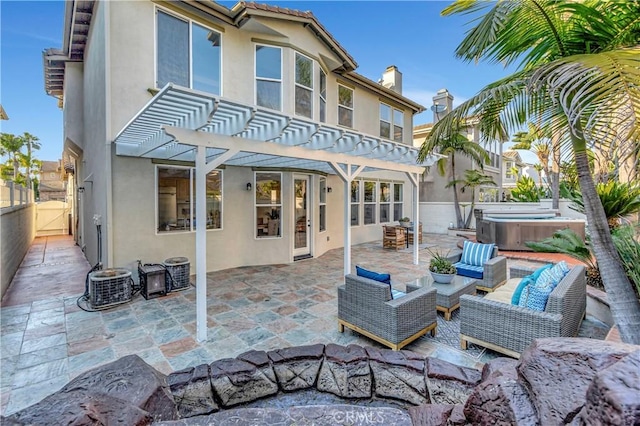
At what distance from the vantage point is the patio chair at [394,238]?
1162cm

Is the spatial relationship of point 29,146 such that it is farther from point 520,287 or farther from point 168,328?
point 520,287

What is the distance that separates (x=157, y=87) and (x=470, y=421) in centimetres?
809

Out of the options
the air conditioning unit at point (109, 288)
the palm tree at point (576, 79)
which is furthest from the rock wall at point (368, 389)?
the air conditioning unit at point (109, 288)

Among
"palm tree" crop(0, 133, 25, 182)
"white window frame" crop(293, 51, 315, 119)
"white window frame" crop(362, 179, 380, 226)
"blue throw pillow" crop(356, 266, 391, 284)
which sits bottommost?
"blue throw pillow" crop(356, 266, 391, 284)

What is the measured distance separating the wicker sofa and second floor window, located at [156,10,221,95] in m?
7.52

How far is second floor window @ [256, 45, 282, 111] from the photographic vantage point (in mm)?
8469

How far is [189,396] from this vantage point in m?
2.78

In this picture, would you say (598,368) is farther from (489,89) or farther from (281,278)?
(281,278)

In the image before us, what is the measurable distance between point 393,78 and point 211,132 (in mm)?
12526

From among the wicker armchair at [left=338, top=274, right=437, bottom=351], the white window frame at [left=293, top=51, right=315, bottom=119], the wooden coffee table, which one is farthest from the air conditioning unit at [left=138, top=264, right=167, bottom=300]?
the white window frame at [left=293, top=51, right=315, bottom=119]

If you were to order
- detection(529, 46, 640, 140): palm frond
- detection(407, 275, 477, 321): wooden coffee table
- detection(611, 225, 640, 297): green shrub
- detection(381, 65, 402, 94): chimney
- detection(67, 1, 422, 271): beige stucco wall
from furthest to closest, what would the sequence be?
detection(381, 65, 402, 94): chimney < detection(67, 1, 422, 271): beige stucco wall < detection(407, 275, 477, 321): wooden coffee table < detection(611, 225, 640, 297): green shrub < detection(529, 46, 640, 140): palm frond

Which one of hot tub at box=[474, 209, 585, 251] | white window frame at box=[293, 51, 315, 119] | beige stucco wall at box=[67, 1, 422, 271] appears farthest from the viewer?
hot tub at box=[474, 209, 585, 251]

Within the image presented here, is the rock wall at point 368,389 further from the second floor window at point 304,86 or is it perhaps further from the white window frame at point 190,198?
the second floor window at point 304,86

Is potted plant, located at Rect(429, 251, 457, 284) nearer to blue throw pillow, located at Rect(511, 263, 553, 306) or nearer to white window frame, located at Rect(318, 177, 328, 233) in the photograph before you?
blue throw pillow, located at Rect(511, 263, 553, 306)
